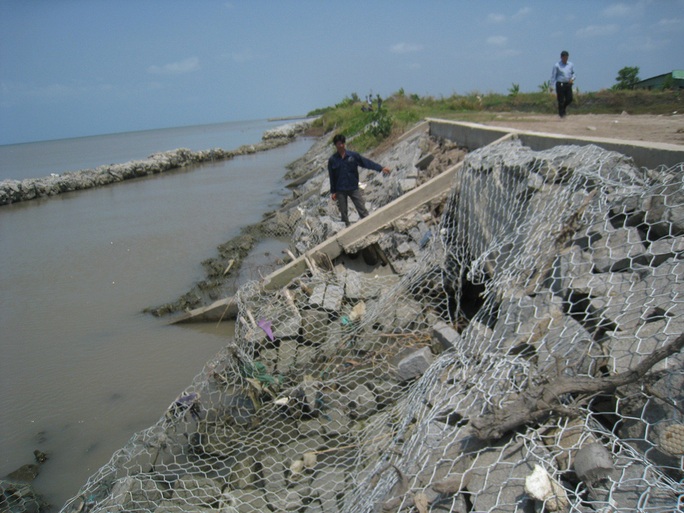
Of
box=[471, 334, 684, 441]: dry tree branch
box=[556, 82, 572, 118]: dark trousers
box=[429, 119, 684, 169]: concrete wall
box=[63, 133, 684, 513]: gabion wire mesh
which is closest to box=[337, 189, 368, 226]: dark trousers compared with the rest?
box=[63, 133, 684, 513]: gabion wire mesh

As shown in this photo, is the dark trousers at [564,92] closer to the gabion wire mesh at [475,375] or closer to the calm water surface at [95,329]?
the gabion wire mesh at [475,375]

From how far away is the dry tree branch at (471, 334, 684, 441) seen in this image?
81.1 inches

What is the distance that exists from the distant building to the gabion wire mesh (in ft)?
37.8

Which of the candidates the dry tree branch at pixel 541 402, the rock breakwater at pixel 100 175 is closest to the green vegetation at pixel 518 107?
the dry tree branch at pixel 541 402

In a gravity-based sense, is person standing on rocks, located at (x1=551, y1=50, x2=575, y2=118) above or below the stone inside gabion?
above

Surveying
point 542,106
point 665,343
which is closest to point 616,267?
point 665,343

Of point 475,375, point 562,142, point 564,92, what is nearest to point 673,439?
point 475,375

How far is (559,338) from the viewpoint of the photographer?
8.47 feet

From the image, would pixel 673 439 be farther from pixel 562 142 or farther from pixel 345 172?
pixel 345 172

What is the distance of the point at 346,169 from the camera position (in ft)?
23.6

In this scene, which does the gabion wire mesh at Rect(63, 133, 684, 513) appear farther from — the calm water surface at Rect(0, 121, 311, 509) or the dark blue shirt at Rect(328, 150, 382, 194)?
the dark blue shirt at Rect(328, 150, 382, 194)

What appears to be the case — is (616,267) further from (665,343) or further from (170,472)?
(170,472)

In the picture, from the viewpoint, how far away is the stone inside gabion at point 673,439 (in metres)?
1.80

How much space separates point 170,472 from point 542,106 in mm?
14817
